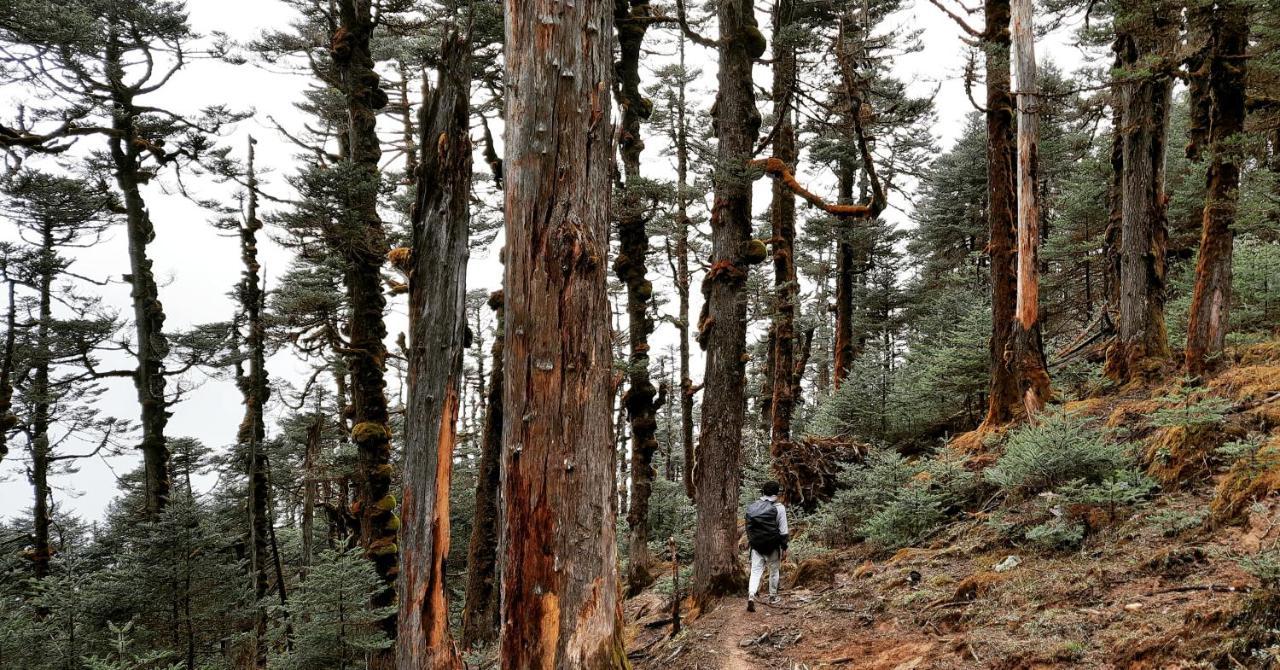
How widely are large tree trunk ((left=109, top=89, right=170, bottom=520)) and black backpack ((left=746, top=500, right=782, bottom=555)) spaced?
12945mm

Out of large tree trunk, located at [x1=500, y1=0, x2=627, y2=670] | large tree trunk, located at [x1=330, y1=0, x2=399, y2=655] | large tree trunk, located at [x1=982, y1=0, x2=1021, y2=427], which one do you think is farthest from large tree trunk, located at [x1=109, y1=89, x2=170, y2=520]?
large tree trunk, located at [x1=982, y1=0, x2=1021, y2=427]

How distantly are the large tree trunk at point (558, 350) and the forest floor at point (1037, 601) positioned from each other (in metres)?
2.85

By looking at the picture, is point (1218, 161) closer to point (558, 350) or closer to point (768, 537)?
point (768, 537)

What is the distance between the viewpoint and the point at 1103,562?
5121 millimetres

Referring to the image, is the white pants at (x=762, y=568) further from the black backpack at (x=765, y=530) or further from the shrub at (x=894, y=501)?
the shrub at (x=894, y=501)

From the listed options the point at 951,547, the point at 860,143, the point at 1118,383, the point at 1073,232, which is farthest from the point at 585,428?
the point at 1073,232

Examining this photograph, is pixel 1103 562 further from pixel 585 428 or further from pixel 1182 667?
pixel 585 428

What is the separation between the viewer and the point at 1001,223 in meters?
10.7

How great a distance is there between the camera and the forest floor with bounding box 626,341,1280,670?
371 centimetres

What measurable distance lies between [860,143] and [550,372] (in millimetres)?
3973

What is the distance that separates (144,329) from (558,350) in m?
14.2

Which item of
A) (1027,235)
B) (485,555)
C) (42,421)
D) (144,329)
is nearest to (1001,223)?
(1027,235)

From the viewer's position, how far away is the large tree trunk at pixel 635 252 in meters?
8.63

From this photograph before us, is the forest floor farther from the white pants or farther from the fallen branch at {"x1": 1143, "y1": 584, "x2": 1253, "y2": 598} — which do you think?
the white pants
